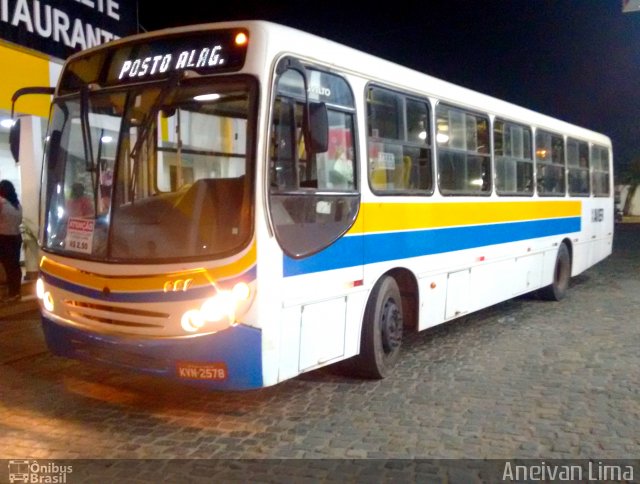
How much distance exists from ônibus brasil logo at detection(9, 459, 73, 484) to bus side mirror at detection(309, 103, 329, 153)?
2889mm

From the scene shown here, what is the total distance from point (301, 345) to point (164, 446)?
1282 millimetres

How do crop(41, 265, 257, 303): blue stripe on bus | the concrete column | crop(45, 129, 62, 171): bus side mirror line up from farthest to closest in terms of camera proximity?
the concrete column
crop(45, 129, 62, 171): bus side mirror
crop(41, 265, 257, 303): blue stripe on bus

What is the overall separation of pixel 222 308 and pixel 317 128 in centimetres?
154

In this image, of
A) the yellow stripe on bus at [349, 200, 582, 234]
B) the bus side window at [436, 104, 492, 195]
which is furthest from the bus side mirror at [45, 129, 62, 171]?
the bus side window at [436, 104, 492, 195]

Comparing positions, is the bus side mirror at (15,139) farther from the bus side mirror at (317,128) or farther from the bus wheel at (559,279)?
the bus wheel at (559,279)

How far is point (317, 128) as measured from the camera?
5246 millimetres

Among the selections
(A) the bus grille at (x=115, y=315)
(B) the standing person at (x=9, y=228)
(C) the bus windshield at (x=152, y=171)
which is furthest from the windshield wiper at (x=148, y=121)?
(B) the standing person at (x=9, y=228)

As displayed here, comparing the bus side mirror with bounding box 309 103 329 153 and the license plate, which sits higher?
the bus side mirror with bounding box 309 103 329 153

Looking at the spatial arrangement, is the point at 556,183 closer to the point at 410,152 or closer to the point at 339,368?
the point at 410,152

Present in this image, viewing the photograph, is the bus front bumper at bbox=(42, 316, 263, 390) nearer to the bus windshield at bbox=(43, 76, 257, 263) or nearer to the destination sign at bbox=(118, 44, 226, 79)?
the bus windshield at bbox=(43, 76, 257, 263)

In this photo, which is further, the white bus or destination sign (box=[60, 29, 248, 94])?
destination sign (box=[60, 29, 248, 94])

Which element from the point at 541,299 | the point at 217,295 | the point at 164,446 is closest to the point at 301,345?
the point at 217,295

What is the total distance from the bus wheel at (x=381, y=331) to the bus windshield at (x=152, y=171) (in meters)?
1.95

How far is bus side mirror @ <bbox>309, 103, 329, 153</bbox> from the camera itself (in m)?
5.24
